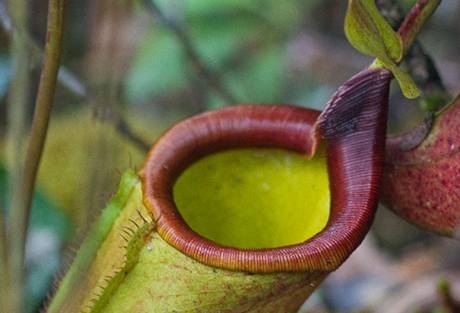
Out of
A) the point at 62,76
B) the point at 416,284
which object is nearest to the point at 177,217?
the point at 62,76

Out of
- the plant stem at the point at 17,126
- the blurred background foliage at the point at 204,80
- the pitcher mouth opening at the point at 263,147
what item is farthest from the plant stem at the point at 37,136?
the blurred background foliage at the point at 204,80

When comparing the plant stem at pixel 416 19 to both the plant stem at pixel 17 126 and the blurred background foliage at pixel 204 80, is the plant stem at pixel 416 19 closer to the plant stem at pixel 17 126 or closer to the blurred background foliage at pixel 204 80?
the plant stem at pixel 17 126

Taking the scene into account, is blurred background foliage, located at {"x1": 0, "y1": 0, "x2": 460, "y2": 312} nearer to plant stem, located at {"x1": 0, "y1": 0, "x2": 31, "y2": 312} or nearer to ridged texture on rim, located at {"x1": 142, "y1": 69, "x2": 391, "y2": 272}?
plant stem, located at {"x1": 0, "y1": 0, "x2": 31, "y2": 312}

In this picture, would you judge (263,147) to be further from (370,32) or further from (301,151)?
(370,32)

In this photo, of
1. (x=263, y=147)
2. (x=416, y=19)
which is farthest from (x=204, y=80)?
(x=416, y=19)

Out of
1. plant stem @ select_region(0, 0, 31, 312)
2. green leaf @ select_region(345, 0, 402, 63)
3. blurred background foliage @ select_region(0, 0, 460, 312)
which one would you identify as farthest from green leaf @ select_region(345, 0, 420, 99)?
blurred background foliage @ select_region(0, 0, 460, 312)
